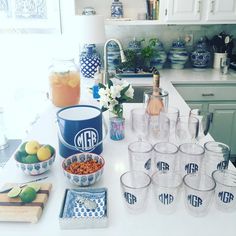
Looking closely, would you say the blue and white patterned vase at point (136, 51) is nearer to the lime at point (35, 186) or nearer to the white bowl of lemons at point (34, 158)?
the white bowl of lemons at point (34, 158)

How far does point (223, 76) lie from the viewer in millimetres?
2922

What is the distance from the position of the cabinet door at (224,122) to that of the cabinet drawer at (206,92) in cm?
9

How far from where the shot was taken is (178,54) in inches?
125

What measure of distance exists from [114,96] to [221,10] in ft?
6.49

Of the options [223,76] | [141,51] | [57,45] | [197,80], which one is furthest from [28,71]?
[223,76]

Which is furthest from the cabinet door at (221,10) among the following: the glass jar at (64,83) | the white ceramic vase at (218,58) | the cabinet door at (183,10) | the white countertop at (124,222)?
the white countertop at (124,222)

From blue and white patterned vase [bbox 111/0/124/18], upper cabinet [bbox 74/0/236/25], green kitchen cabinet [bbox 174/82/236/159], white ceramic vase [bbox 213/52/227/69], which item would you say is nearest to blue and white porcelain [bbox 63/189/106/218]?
green kitchen cabinet [bbox 174/82/236/159]

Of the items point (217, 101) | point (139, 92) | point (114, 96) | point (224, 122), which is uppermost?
point (114, 96)

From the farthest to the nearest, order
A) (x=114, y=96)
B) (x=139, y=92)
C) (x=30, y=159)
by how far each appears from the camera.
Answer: (x=139, y=92), (x=114, y=96), (x=30, y=159)

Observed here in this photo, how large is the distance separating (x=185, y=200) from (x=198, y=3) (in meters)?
2.35

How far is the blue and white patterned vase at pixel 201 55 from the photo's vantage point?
3.15 metres

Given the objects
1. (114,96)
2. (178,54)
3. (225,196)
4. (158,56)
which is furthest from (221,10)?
(225,196)

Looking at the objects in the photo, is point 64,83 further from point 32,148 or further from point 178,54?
point 178,54

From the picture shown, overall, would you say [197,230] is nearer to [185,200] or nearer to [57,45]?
[185,200]
